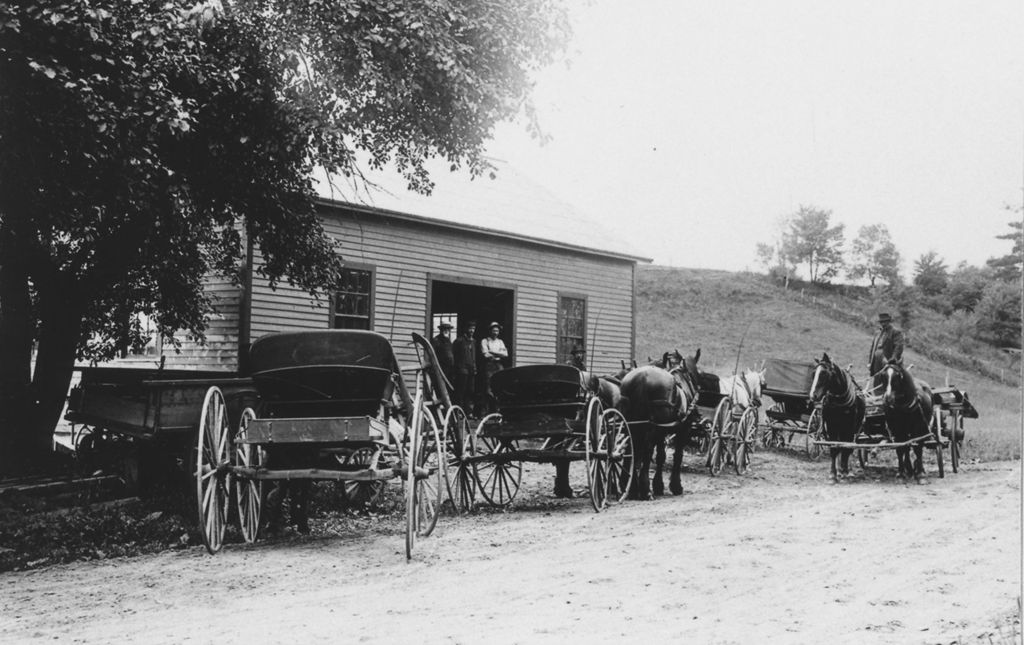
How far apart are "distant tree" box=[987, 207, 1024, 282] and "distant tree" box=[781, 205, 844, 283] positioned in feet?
14.5

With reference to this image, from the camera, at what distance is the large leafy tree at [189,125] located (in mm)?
6734

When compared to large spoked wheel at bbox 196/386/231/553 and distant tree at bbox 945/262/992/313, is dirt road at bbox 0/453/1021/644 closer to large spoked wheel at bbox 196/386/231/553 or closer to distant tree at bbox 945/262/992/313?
large spoked wheel at bbox 196/386/231/553

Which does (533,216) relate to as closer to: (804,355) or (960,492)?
(804,355)

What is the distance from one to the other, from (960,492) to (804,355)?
33.8 feet

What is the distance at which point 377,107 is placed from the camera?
31.9ft

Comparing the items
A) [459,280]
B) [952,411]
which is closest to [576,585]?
[952,411]

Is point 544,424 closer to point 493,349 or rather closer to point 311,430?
point 311,430

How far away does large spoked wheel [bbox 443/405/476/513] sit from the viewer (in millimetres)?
8820

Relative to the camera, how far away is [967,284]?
17.4 feet

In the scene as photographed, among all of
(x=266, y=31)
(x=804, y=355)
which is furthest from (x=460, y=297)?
(x=266, y=31)

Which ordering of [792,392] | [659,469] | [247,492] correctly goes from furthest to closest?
[792,392] < [659,469] < [247,492]

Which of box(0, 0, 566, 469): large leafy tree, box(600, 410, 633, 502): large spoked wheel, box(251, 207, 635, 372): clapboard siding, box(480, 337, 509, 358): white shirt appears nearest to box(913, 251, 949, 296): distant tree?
box(600, 410, 633, 502): large spoked wheel

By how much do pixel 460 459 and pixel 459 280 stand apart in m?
8.37

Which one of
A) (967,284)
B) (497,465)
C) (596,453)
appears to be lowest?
(497,465)
